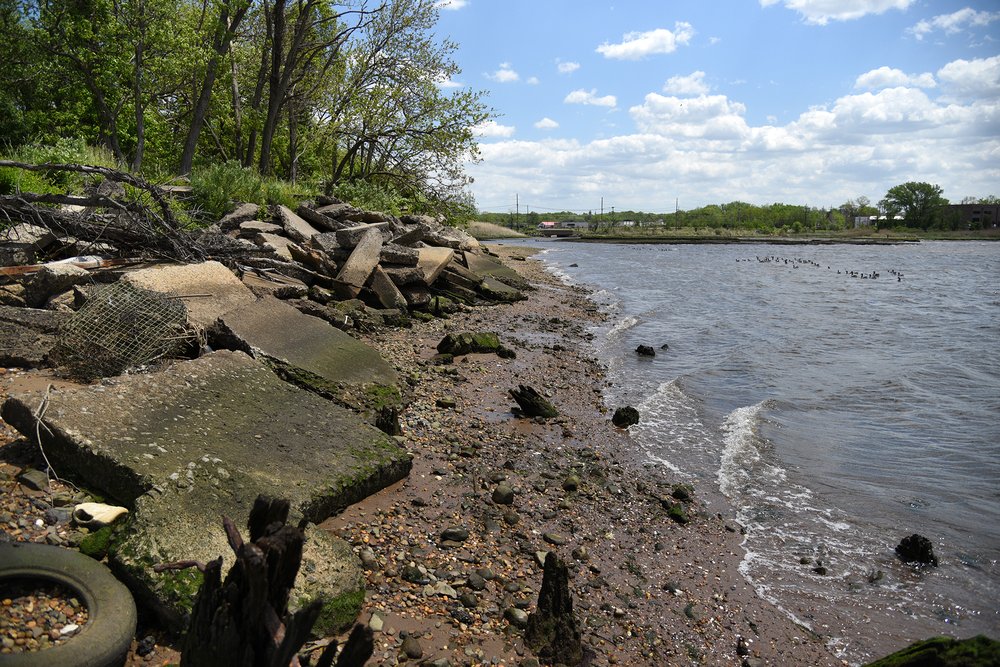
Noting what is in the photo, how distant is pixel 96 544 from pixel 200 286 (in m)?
4.46

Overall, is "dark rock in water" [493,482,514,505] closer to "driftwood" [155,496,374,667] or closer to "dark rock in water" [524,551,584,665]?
"dark rock in water" [524,551,584,665]

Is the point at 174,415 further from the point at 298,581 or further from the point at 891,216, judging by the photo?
the point at 891,216

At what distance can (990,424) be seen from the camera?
9.53 metres

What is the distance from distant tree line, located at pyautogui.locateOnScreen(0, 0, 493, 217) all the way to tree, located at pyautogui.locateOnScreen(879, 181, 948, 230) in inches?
4722

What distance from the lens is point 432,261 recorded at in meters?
13.8

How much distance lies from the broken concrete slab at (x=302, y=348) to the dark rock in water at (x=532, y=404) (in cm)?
164

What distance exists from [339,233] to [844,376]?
971cm

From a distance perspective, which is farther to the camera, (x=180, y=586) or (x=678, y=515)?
(x=678, y=515)

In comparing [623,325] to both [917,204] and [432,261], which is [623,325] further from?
[917,204]

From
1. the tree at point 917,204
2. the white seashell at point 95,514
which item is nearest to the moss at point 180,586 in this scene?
the white seashell at point 95,514

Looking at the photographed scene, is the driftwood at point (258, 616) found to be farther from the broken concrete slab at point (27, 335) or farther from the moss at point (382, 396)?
the broken concrete slab at point (27, 335)

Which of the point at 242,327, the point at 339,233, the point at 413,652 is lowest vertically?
the point at 413,652

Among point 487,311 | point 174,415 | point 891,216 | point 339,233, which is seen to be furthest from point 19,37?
point 891,216

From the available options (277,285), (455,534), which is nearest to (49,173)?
(277,285)
